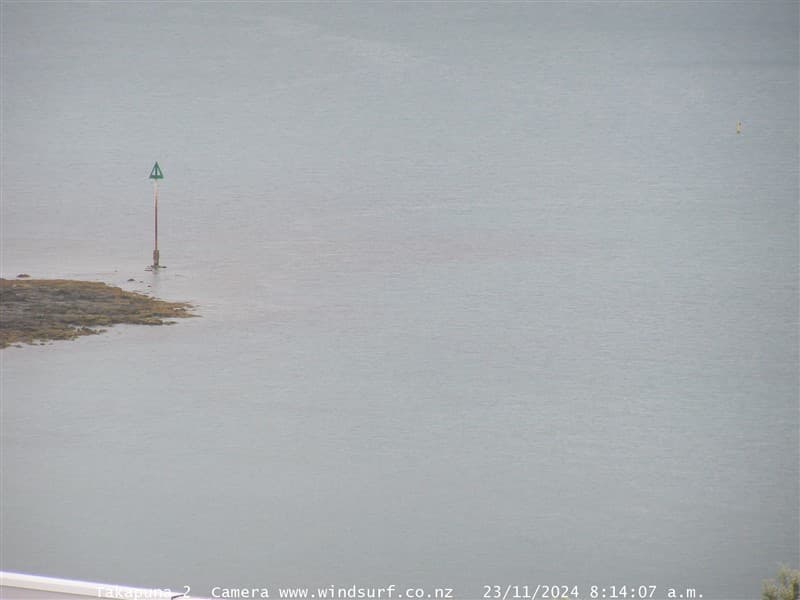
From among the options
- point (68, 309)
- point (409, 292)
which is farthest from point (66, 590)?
point (409, 292)

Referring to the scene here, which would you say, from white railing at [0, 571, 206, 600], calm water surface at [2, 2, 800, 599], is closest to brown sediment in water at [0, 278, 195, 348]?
calm water surface at [2, 2, 800, 599]

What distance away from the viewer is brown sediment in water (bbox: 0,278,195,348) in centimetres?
693

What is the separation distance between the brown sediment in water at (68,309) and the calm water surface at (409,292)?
0.51ft

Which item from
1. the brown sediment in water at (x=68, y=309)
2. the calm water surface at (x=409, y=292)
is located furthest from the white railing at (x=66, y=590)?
the brown sediment in water at (x=68, y=309)

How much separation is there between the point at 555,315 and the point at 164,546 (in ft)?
10.7

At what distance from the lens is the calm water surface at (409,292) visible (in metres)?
4.87

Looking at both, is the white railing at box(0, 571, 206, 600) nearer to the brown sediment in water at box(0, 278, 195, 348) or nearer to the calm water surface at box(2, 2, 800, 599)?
the calm water surface at box(2, 2, 800, 599)

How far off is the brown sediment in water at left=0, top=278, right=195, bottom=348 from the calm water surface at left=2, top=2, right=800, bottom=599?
0.16m

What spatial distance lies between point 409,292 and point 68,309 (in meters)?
1.87

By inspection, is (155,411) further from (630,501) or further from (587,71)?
(587,71)

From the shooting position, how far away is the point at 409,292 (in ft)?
25.1

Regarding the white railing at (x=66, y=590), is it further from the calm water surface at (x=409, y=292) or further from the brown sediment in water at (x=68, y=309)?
the brown sediment in water at (x=68, y=309)

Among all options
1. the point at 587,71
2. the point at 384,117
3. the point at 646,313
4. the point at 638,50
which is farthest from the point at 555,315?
the point at 638,50

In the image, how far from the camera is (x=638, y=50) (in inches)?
545
